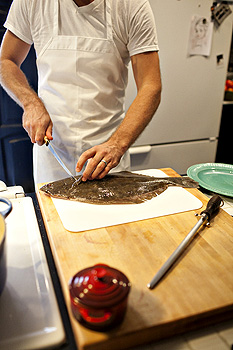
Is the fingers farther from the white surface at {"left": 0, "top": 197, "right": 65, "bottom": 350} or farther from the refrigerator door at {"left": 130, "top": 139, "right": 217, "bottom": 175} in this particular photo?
the refrigerator door at {"left": 130, "top": 139, "right": 217, "bottom": 175}

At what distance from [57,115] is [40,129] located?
237 mm

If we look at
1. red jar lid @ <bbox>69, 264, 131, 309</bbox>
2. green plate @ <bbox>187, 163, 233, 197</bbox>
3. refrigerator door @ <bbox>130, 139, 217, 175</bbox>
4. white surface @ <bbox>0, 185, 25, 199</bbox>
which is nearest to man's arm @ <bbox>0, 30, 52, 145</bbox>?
white surface @ <bbox>0, 185, 25, 199</bbox>

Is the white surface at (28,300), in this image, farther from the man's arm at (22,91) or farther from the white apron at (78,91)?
the white apron at (78,91)

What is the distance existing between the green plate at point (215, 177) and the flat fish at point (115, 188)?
0.07 meters

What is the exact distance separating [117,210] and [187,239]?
0.25 metres

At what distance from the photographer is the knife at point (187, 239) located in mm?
632

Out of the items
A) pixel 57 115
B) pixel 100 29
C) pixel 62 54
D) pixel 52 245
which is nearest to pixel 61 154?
pixel 57 115

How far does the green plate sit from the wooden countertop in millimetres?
200

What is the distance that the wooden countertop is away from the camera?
543 millimetres

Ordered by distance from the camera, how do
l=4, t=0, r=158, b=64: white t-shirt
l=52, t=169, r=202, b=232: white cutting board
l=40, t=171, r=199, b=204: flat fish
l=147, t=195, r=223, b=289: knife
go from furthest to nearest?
l=4, t=0, r=158, b=64: white t-shirt
l=40, t=171, r=199, b=204: flat fish
l=52, t=169, r=202, b=232: white cutting board
l=147, t=195, r=223, b=289: knife

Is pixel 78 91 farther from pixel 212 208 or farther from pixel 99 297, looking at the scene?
pixel 99 297

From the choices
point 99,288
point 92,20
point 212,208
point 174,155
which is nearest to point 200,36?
point 174,155

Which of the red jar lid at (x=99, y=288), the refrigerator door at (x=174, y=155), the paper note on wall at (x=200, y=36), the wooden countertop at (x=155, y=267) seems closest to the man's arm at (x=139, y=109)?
the wooden countertop at (x=155, y=267)

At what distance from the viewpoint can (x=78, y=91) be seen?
51.3 inches
